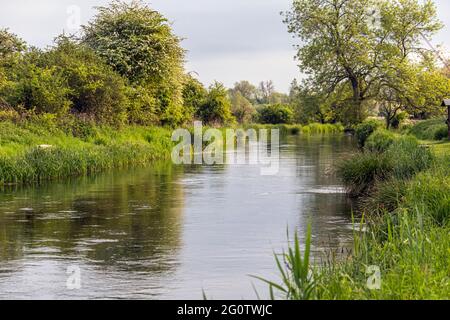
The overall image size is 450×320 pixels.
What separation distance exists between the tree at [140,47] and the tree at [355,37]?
15044 mm

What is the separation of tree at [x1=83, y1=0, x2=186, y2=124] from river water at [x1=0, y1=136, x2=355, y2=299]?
1507 centimetres

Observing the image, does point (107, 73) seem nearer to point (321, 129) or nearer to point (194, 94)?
point (194, 94)

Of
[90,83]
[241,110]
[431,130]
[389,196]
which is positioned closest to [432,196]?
[389,196]

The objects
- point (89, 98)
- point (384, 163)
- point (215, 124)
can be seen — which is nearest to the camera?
point (384, 163)

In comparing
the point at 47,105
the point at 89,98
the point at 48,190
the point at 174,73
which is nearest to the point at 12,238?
the point at 48,190

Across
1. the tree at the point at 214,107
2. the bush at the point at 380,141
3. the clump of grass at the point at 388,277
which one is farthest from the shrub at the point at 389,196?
the tree at the point at 214,107

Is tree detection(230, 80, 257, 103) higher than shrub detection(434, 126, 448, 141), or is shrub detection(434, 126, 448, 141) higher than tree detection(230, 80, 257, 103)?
tree detection(230, 80, 257, 103)

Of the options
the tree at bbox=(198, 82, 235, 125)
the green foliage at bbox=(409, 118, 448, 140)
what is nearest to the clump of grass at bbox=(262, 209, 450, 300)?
the green foliage at bbox=(409, 118, 448, 140)

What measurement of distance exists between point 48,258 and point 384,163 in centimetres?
1019

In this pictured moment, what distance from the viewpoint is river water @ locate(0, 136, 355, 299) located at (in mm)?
11133

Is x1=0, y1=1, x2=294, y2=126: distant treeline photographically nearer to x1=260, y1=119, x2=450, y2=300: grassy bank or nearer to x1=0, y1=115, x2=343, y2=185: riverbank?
x1=0, y1=115, x2=343, y2=185: riverbank

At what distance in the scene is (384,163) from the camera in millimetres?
19984
